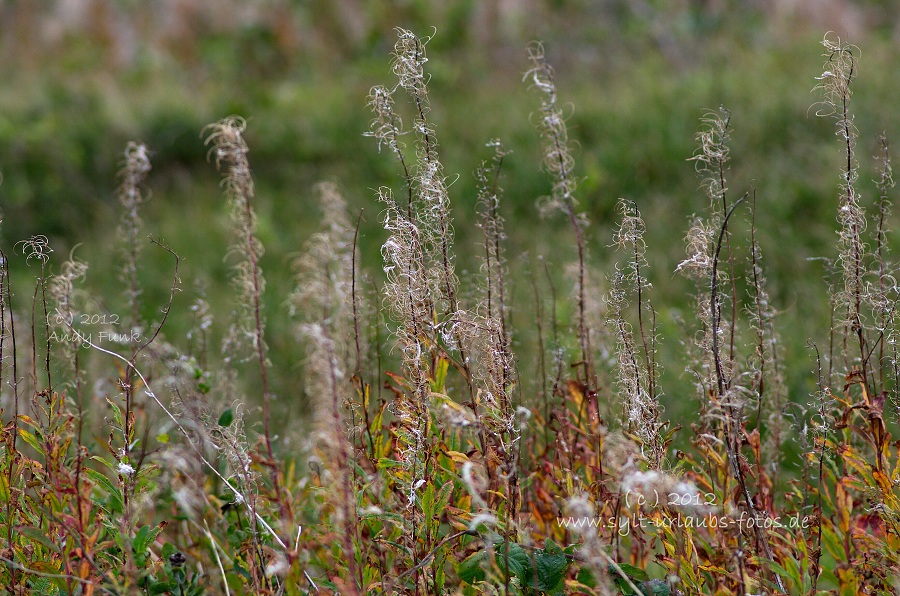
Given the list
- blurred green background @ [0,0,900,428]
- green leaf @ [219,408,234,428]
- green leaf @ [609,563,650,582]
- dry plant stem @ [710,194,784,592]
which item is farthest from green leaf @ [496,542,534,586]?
blurred green background @ [0,0,900,428]

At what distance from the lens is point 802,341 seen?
3984mm

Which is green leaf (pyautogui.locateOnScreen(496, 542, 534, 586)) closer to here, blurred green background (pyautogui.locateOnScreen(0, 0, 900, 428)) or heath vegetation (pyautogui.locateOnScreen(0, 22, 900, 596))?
heath vegetation (pyautogui.locateOnScreen(0, 22, 900, 596))

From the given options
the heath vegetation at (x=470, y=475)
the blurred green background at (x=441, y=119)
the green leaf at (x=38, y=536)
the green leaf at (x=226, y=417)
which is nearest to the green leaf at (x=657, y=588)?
the heath vegetation at (x=470, y=475)

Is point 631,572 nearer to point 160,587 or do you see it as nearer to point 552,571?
point 552,571

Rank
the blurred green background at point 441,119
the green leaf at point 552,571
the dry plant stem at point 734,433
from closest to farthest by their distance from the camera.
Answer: the dry plant stem at point 734,433, the green leaf at point 552,571, the blurred green background at point 441,119

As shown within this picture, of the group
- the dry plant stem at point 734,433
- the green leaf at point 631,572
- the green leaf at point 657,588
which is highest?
the dry plant stem at point 734,433

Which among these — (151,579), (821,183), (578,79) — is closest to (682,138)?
(821,183)

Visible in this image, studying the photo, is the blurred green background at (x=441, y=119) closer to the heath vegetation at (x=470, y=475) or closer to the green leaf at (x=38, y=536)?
the heath vegetation at (x=470, y=475)

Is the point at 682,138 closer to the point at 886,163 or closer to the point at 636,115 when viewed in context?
the point at 636,115

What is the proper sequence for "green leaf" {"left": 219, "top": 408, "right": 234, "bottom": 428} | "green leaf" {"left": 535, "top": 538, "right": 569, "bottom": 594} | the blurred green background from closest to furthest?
1. "green leaf" {"left": 535, "top": 538, "right": 569, "bottom": 594}
2. "green leaf" {"left": 219, "top": 408, "right": 234, "bottom": 428}
3. the blurred green background

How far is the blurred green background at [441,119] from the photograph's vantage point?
525cm

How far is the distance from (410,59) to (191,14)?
766 centimetres

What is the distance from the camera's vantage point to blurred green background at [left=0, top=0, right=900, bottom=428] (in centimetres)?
525

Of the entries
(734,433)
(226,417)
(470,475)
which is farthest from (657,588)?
(226,417)
